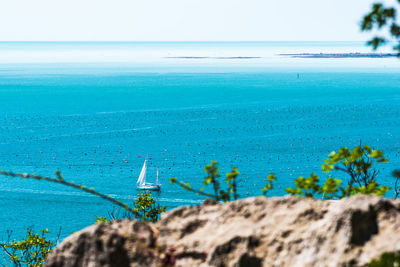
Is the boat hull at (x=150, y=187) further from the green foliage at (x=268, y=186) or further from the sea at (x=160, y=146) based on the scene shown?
the green foliage at (x=268, y=186)

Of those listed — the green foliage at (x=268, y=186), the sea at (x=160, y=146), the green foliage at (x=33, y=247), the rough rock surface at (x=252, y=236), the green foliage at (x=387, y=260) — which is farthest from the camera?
the sea at (x=160, y=146)

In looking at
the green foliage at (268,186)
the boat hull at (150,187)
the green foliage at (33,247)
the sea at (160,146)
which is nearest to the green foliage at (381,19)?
the green foliage at (268,186)

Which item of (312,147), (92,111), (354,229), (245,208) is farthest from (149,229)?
(92,111)

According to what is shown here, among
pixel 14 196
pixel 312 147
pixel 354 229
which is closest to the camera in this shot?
pixel 354 229

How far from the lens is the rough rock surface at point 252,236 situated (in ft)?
23.4

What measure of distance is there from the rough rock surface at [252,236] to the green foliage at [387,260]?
0.69 ft

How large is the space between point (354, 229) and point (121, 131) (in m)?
143

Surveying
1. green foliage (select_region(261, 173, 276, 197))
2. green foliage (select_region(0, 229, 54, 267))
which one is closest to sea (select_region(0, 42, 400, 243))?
green foliage (select_region(0, 229, 54, 267))

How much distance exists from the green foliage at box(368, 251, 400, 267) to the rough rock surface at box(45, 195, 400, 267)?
21 cm

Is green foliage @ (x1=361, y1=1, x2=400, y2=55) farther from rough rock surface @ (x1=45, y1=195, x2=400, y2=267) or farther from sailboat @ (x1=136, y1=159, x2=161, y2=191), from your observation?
sailboat @ (x1=136, y1=159, x2=161, y2=191)

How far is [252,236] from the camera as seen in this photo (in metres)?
7.55

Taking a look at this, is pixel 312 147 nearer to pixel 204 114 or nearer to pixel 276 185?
pixel 276 185

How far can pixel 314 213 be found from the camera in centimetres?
781

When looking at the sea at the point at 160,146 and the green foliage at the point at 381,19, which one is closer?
the green foliage at the point at 381,19
